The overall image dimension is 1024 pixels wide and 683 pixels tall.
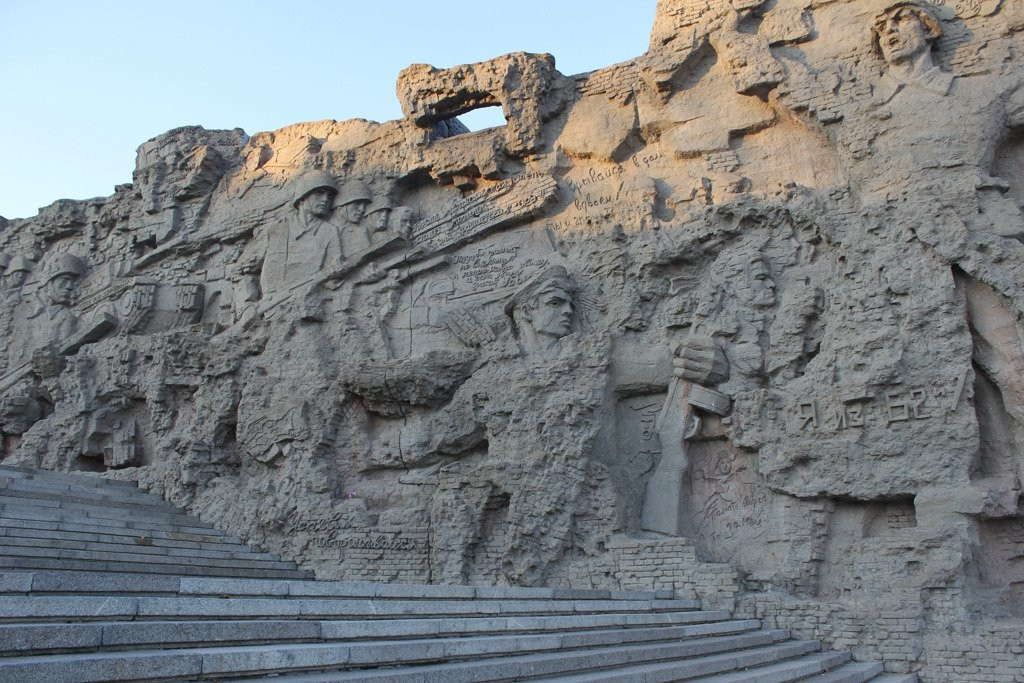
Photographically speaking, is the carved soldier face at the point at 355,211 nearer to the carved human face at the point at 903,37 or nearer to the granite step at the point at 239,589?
the carved human face at the point at 903,37

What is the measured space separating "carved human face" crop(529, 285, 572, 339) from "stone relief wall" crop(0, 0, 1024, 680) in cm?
3

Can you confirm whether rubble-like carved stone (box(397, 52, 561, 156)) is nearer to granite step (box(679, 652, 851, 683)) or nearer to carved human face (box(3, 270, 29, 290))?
granite step (box(679, 652, 851, 683))

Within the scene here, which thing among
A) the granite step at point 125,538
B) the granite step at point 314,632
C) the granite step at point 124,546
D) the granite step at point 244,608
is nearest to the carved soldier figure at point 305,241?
the granite step at point 125,538

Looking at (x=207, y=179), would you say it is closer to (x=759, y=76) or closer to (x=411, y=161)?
(x=411, y=161)

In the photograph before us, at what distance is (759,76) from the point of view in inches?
364

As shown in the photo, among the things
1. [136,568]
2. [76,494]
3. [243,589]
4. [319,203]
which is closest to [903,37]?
[319,203]

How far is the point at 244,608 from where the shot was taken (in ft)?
13.4

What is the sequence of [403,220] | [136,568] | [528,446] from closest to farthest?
[136,568]
[528,446]
[403,220]

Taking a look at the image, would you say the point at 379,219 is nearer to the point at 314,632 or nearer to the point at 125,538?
the point at 125,538

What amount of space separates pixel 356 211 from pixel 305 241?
75 cm

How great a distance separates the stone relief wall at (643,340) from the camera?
7.21m

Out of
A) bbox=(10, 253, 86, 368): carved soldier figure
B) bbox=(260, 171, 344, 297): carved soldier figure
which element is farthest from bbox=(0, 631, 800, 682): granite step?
bbox=(10, 253, 86, 368): carved soldier figure

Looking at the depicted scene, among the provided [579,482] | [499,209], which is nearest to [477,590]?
[579,482]

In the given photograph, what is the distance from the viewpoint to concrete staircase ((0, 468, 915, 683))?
322 centimetres
